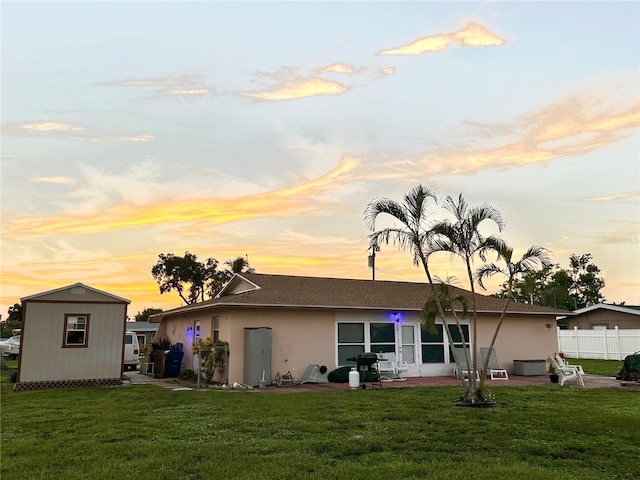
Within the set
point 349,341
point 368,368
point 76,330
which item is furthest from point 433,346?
point 76,330

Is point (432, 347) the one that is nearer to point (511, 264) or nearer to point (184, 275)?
point (511, 264)

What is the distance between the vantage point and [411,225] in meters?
12.1

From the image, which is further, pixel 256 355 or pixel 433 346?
pixel 433 346

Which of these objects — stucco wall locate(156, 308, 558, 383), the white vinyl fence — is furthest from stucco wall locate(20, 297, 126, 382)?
the white vinyl fence

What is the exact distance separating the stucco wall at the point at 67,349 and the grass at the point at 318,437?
8.55 ft

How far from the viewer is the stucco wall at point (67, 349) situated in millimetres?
15117

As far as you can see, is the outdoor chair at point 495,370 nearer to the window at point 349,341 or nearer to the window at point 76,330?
the window at point 349,341

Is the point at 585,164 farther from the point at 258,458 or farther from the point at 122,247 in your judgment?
the point at 122,247

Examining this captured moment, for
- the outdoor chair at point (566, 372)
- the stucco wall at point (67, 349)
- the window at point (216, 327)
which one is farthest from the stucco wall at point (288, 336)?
the outdoor chair at point (566, 372)

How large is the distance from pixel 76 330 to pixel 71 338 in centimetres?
28

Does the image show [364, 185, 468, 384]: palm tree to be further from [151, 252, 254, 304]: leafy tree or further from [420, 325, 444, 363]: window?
[151, 252, 254, 304]: leafy tree

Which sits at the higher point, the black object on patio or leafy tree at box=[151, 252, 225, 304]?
leafy tree at box=[151, 252, 225, 304]

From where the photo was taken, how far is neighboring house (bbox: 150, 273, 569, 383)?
52.1 ft

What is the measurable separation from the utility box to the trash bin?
512cm
